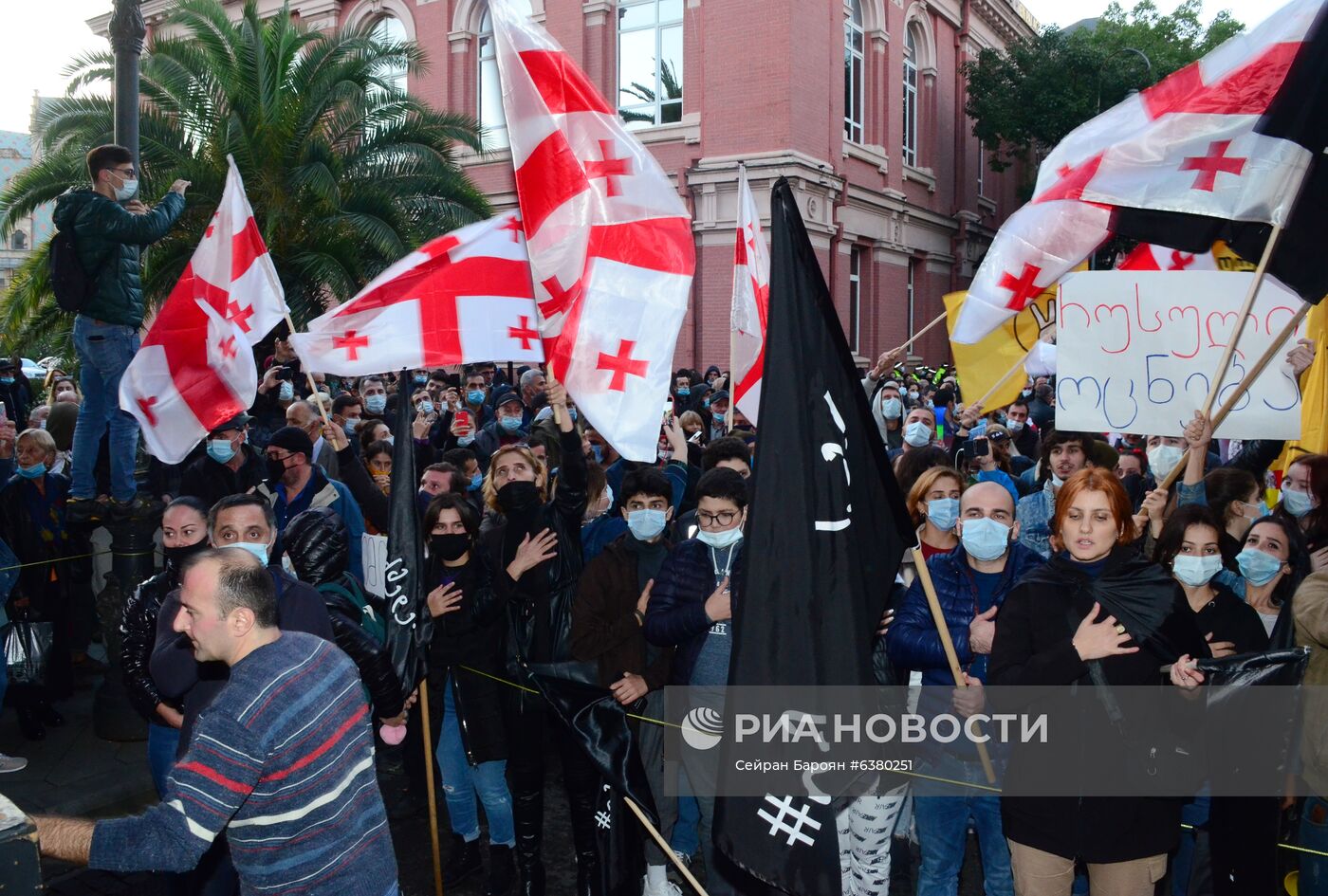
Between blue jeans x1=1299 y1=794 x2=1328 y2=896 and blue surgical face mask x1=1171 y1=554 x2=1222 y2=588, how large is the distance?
2.81ft

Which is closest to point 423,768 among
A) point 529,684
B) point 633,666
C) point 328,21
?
point 529,684

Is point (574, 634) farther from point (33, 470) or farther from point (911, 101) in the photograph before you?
point (911, 101)

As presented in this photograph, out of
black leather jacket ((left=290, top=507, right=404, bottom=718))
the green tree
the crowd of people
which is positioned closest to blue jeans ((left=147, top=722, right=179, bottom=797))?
the crowd of people

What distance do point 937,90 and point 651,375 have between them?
2549cm

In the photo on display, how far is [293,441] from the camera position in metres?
6.20

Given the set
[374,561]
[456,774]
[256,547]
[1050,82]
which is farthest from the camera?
[1050,82]

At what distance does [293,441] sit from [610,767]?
292 cm

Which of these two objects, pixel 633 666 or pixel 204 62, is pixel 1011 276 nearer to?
pixel 633 666

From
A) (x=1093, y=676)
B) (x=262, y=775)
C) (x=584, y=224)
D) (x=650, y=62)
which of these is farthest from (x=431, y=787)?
(x=650, y=62)

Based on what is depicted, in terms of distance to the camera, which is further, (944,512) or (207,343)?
(207,343)

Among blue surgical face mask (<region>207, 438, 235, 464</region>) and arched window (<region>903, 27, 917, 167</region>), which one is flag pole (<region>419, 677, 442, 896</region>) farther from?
arched window (<region>903, 27, 917, 167</region>)

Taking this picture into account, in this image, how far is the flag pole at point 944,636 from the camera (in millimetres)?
3672

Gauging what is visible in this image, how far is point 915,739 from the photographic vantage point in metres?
4.21

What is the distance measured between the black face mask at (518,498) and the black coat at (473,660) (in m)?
0.28
